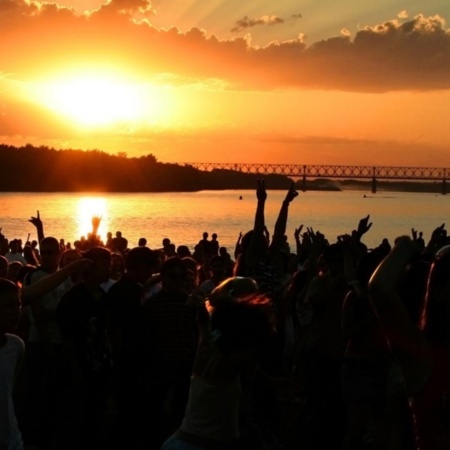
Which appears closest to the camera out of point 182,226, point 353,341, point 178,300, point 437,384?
point 437,384

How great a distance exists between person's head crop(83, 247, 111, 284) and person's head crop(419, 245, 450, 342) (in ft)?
15.3

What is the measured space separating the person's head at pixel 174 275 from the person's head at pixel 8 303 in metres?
2.53

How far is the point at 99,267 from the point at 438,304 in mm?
4805

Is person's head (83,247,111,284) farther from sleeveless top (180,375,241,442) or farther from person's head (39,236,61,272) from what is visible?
sleeveless top (180,375,241,442)

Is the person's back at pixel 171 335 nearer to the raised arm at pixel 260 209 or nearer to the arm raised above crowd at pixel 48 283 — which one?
the raised arm at pixel 260 209

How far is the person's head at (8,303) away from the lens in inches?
211

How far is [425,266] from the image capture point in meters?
4.23

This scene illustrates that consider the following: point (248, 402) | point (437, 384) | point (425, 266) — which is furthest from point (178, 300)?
point (437, 384)

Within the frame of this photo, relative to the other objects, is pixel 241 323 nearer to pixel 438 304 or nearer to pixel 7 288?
pixel 7 288

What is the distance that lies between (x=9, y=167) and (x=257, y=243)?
19074 cm

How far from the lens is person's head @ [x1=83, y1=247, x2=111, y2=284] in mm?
8078

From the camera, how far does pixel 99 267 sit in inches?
318

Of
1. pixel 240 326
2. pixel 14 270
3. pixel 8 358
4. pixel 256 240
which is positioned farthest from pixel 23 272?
pixel 240 326

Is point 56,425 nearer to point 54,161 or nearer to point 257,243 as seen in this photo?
point 257,243
